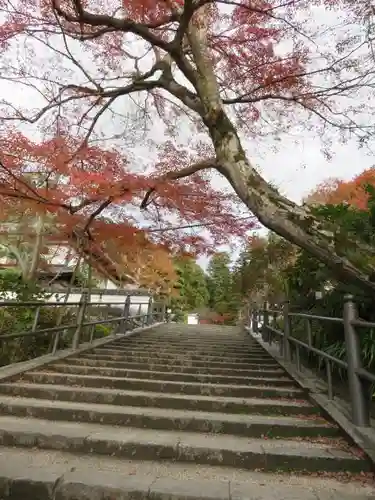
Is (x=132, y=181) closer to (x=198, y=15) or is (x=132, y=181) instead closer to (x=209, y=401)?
(x=198, y=15)

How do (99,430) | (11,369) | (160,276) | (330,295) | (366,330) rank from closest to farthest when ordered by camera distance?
1. (99,430)
2. (366,330)
3. (11,369)
4. (330,295)
5. (160,276)

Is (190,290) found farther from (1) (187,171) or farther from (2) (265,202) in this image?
(2) (265,202)

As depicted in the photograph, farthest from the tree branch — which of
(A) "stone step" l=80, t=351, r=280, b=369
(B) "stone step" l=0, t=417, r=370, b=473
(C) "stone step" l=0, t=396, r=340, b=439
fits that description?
(B) "stone step" l=0, t=417, r=370, b=473

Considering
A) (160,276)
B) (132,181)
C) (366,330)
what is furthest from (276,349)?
(160,276)

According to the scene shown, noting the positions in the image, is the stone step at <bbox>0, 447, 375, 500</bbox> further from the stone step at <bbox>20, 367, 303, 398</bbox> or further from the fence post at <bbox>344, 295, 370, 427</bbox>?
the stone step at <bbox>20, 367, 303, 398</bbox>

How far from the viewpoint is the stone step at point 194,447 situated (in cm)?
291

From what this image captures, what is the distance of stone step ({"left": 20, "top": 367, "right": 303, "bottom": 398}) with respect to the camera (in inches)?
179

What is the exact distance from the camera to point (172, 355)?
6617mm

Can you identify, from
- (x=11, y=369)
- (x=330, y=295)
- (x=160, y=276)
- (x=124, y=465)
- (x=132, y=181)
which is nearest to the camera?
(x=124, y=465)

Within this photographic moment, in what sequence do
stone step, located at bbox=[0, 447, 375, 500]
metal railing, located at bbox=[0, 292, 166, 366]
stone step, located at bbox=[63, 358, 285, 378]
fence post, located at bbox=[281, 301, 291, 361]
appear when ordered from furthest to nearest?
1. fence post, located at bbox=[281, 301, 291, 361]
2. stone step, located at bbox=[63, 358, 285, 378]
3. metal railing, located at bbox=[0, 292, 166, 366]
4. stone step, located at bbox=[0, 447, 375, 500]

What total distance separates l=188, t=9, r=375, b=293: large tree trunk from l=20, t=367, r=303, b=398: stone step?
5.59 feet

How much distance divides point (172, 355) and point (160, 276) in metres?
15.6

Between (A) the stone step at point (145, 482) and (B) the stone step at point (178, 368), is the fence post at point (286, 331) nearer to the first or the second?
(B) the stone step at point (178, 368)

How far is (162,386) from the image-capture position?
460 centimetres
